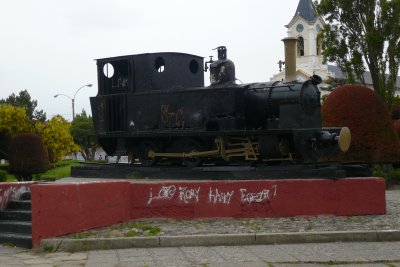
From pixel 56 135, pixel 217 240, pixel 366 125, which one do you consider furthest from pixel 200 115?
pixel 56 135

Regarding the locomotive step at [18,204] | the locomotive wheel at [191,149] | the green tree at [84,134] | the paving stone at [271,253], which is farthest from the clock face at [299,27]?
the paving stone at [271,253]

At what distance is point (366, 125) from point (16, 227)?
13280mm

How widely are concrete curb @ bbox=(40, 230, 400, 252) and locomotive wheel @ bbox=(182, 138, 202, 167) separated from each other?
163 inches

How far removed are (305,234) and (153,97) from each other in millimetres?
5768

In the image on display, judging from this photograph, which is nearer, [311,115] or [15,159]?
[311,115]

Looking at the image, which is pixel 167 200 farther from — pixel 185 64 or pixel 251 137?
pixel 185 64

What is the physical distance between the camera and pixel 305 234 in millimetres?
9477

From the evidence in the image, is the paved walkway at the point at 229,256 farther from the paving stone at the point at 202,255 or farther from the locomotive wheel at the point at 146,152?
the locomotive wheel at the point at 146,152

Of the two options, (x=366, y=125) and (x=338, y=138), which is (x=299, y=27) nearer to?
(x=366, y=125)

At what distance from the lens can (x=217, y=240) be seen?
9.28 metres

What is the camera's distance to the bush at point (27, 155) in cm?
2889

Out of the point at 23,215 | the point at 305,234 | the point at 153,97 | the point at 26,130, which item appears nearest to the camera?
the point at 305,234

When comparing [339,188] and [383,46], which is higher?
[383,46]

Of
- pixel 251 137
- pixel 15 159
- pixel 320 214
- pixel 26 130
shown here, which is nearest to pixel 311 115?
pixel 251 137
